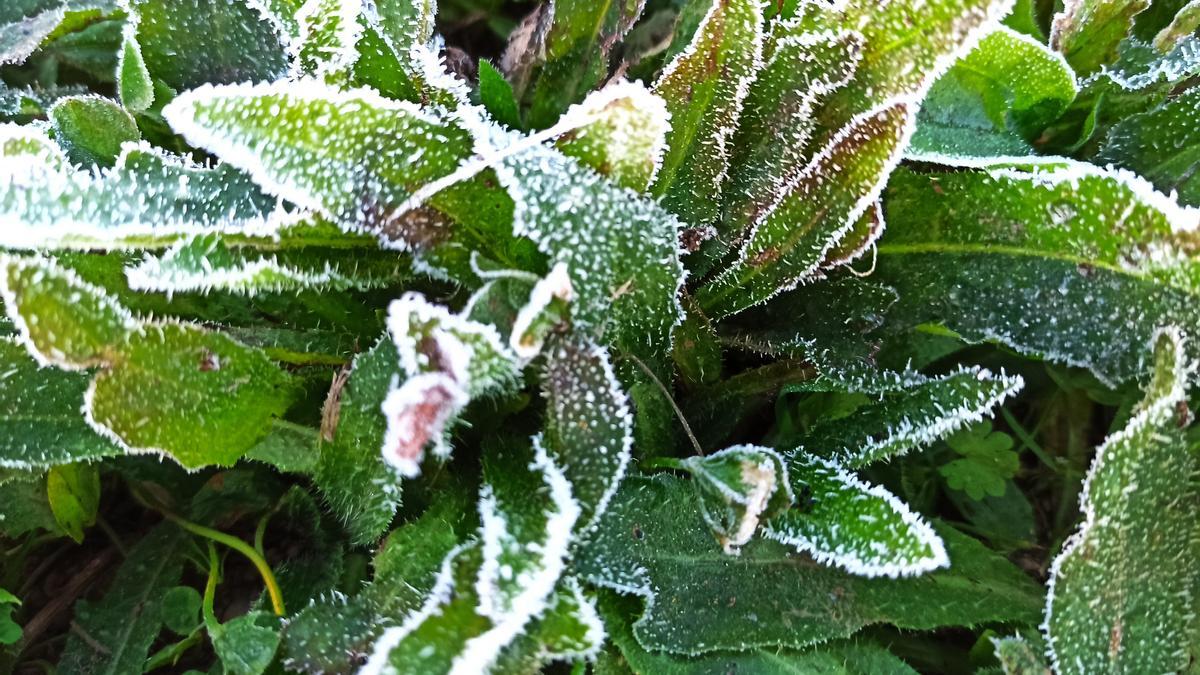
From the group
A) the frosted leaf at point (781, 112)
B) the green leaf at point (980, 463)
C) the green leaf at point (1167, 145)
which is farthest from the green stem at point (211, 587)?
the green leaf at point (1167, 145)

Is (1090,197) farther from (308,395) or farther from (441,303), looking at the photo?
(308,395)

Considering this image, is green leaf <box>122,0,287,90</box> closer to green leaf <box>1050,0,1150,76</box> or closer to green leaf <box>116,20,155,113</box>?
green leaf <box>116,20,155,113</box>

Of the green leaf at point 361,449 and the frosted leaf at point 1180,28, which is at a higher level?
the frosted leaf at point 1180,28

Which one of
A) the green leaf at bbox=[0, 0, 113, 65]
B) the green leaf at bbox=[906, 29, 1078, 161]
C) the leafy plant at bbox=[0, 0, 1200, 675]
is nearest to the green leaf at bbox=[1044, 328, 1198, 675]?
the leafy plant at bbox=[0, 0, 1200, 675]

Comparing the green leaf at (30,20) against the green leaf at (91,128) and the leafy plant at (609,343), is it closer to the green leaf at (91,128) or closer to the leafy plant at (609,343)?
the leafy plant at (609,343)

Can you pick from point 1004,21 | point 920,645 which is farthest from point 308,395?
point 1004,21
